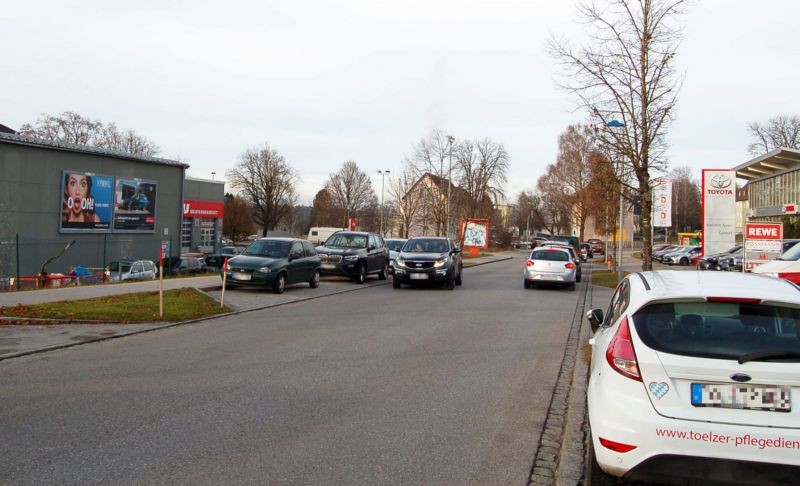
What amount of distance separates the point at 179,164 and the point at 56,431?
1491 inches

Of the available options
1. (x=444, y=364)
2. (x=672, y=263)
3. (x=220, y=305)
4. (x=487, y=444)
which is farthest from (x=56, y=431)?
(x=672, y=263)

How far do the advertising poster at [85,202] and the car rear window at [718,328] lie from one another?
3442 cm

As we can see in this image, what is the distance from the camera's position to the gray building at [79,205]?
3064cm

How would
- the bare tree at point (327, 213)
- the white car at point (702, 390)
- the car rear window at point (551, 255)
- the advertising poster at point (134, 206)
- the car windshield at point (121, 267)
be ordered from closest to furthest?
1. the white car at point (702, 390)
2. the car rear window at point (551, 255)
3. the car windshield at point (121, 267)
4. the advertising poster at point (134, 206)
5. the bare tree at point (327, 213)

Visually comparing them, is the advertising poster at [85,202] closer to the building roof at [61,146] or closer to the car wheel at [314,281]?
the building roof at [61,146]

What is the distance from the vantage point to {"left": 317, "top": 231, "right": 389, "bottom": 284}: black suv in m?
22.0

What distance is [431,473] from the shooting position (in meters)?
4.55

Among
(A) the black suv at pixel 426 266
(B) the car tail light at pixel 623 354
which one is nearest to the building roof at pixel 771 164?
(A) the black suv at pixel 426 266

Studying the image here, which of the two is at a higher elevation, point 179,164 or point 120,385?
point 179,164

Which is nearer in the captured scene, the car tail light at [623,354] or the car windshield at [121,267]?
the car tail light at [623,354]

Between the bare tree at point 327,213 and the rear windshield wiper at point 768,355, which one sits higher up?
the bare tree at point 327,213

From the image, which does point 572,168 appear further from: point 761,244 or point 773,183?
point 761,244

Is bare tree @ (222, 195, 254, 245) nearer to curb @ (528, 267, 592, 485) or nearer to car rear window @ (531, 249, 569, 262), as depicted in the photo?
car rear window @ (531, 249, 569, 262)

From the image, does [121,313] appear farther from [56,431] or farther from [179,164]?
[179,164]
